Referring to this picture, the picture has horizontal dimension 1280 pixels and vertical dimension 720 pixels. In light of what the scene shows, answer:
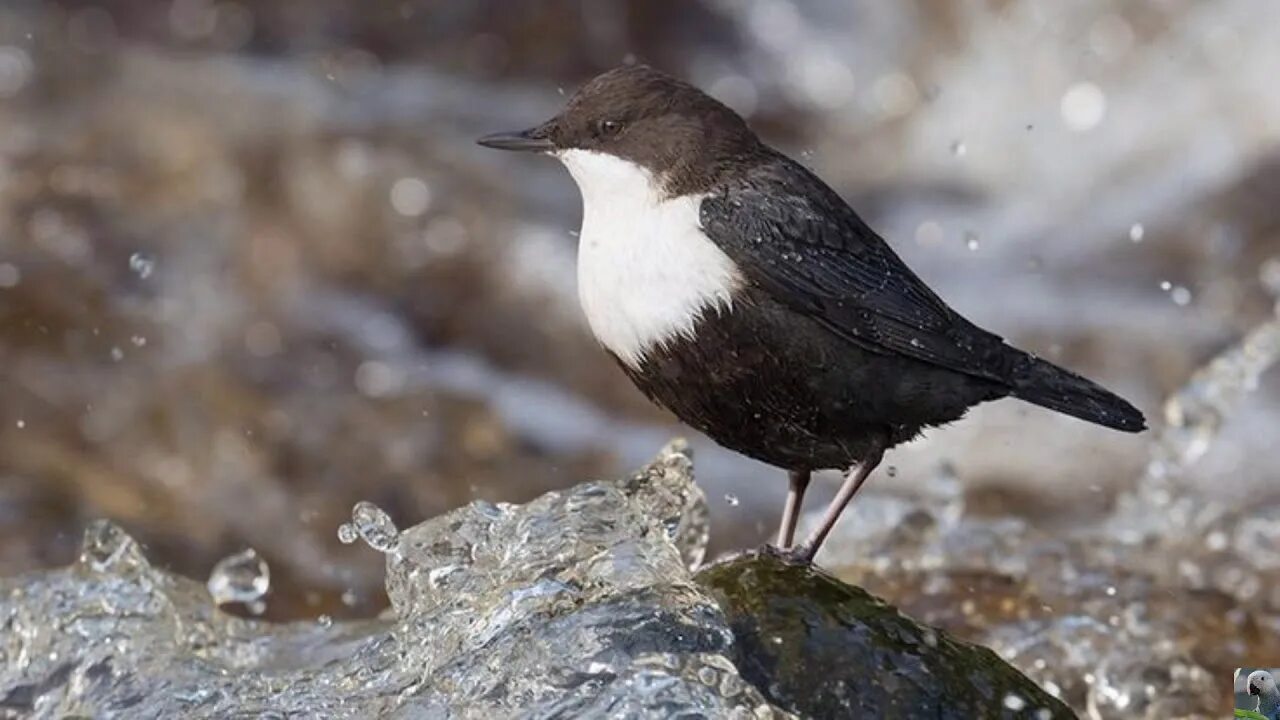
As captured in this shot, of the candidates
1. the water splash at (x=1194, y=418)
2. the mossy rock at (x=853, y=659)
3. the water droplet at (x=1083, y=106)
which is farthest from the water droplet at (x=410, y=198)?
the mossy rock at (x=853, y=659)

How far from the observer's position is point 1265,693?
3393mm

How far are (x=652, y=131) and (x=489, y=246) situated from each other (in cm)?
504

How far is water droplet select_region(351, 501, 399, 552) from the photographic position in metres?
3.97

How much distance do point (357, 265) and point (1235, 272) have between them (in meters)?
3.83

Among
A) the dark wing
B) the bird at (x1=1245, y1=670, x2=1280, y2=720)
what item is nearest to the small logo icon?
the bird at (x1=1245, y1=670, x2=1280, y2=720)

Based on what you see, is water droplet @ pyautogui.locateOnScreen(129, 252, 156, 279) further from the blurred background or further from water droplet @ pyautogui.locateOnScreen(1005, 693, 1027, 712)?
water droplet @ pyautogui.locateOnScreen(1005, 693, 1027, 712)

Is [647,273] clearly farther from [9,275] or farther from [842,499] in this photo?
[9,275]

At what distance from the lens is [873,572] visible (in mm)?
5242

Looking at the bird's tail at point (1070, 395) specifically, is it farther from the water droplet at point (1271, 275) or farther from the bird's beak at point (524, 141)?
the water droplet at point (1271, 275)

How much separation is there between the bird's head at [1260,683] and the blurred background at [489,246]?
224cm

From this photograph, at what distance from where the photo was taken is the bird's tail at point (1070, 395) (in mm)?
3781

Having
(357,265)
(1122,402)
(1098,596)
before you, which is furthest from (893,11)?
(1122,402)

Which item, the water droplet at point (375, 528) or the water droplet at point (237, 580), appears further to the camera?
the water droplet at point (237, 580)

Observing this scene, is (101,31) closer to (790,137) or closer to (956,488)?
(790,137)
